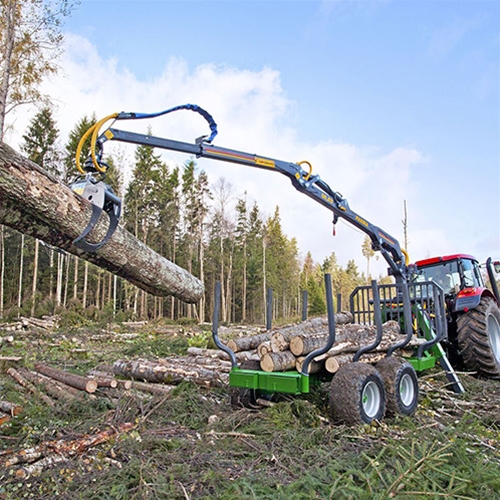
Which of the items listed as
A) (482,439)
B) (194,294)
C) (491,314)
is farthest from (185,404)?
(491,314)

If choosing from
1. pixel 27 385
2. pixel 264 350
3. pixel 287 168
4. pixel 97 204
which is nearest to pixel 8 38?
pixel 287 168

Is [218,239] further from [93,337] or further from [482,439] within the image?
[482,439]

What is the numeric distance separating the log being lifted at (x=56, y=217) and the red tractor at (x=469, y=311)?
18.2ft

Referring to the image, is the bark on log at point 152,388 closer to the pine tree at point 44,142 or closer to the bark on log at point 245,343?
the bark on log at point 245,343

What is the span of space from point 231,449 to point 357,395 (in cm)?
138

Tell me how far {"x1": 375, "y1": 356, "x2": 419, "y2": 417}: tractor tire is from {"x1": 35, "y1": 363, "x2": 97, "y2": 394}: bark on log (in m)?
3.64

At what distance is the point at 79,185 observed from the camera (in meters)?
3.75

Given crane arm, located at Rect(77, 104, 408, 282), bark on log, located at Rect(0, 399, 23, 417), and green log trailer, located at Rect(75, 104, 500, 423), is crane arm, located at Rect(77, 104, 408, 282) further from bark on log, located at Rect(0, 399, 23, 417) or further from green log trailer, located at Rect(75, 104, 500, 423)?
bark on log, located at Rect(0, 399, 23, 417)

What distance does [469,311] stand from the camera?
725cm

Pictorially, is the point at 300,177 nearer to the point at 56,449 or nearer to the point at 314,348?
the point at 314,348

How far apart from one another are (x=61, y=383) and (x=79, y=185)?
3614mm

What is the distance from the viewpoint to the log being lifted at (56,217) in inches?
126

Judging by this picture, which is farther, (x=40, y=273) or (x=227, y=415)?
(x=40, y=273)

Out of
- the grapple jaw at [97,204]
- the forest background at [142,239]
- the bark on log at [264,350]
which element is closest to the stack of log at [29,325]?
the forest background at [142,239]
